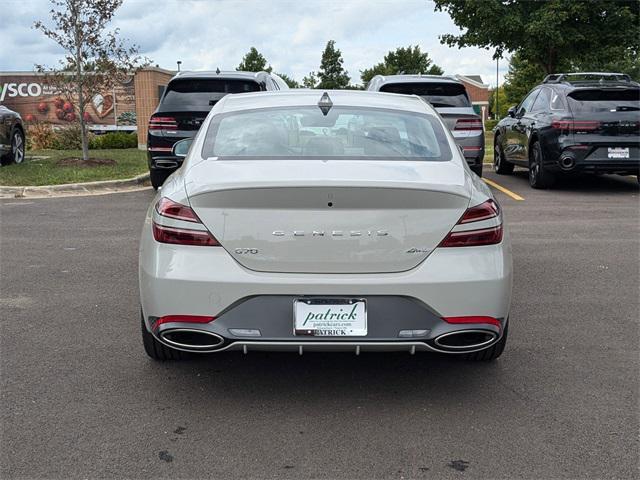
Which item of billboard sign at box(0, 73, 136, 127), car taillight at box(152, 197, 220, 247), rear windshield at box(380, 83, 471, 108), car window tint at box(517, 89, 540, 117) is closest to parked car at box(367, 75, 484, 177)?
rear windshield at box(380, 83, 471, 108)

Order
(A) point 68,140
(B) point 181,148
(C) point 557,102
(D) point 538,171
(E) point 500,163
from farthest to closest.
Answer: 1. (A) point 68,140
2. (E) point 500,163
3. (D) point 538,171
4. (C) point 557,102
5. (B) point 181,148

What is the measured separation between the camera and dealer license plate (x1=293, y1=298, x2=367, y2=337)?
11.9ft

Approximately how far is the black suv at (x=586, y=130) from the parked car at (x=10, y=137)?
9.94 meters

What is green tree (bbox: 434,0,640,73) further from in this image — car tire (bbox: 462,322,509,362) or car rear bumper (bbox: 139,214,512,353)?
car rear bumper (bbox: 139,214,512,353)

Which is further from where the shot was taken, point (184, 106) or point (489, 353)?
point (184, 106)

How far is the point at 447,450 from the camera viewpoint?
135 inches

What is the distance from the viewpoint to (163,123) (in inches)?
451

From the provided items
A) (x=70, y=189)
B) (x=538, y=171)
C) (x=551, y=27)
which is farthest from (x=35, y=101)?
(x=538, y=171)

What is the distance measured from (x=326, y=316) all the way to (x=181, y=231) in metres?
0.79

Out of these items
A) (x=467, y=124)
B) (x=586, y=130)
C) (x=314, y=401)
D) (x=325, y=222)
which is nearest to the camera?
(x=325, y=222)

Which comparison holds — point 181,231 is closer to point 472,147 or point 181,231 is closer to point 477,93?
point 472,147

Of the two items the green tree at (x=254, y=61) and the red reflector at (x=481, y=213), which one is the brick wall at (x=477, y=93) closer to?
the green tree at (x=254, y=61)

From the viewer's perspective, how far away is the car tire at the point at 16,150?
15.9 meters

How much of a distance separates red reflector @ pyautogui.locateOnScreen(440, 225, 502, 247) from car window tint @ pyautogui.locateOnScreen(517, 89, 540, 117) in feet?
34.2
